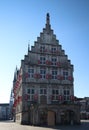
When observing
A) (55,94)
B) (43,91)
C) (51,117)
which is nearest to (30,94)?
(43,91)

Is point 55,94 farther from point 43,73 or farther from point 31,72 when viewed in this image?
point 31,72

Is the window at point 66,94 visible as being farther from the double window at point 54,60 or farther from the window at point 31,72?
the window at point 31,72

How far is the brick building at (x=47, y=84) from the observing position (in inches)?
1737

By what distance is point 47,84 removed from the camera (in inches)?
1905

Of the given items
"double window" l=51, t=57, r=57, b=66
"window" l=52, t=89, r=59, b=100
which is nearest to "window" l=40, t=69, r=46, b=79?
"double window" l=51, t=57, r=57, b=66

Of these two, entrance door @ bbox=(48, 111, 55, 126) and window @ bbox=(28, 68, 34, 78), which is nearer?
entrance door @ bbox=(48, 111, 55, 126)

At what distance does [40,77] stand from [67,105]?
8432mm

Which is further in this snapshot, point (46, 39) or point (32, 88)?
point (46, 39)

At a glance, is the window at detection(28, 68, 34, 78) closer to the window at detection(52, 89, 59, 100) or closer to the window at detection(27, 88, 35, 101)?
the window at detection(27, 88, 35, 101)

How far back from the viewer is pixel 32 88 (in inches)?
1863

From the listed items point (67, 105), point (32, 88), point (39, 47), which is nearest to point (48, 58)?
point (39, 47)

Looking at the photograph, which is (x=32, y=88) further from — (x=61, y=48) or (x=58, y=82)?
(x=61, y=48)

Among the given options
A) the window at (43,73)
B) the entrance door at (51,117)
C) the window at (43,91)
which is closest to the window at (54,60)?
the window at (43,73)

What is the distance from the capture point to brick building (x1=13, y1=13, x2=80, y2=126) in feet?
145
